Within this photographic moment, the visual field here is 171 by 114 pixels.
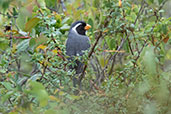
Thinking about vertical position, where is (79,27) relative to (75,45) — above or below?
above

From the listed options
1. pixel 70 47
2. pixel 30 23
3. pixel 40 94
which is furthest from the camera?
pixel 70 47

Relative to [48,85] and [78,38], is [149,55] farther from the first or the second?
[78,38]

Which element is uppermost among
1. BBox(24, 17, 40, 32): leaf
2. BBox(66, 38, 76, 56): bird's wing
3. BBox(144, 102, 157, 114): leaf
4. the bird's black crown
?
BBox(24, 17, 40, 32): leaf

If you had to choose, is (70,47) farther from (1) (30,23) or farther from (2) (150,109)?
(2) (150,109)

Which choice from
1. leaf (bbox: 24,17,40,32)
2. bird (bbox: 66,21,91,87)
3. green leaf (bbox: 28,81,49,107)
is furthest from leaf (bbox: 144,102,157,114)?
bird (bbox: 66,21,91,87)

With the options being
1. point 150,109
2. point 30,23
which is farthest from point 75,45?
point 150,109

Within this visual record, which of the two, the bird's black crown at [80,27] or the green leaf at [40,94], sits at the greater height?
the bird's black crown at [80,27]

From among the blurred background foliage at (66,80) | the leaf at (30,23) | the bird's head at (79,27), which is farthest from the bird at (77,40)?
the leaf at (30,23)

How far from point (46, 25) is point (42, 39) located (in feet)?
0.85

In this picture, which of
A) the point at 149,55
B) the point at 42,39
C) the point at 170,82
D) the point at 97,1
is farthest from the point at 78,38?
the point at 149,55

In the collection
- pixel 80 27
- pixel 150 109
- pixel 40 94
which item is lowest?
pixel 150 109

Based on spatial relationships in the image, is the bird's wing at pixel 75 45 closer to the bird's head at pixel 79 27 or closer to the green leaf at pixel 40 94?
the bird's head at pixel 79 27

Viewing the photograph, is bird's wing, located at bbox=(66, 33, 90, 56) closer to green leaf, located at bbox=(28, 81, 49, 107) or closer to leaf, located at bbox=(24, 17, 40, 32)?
leaf, located at bbox=(24, 17, 40, 32)

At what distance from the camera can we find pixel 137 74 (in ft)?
6.82
